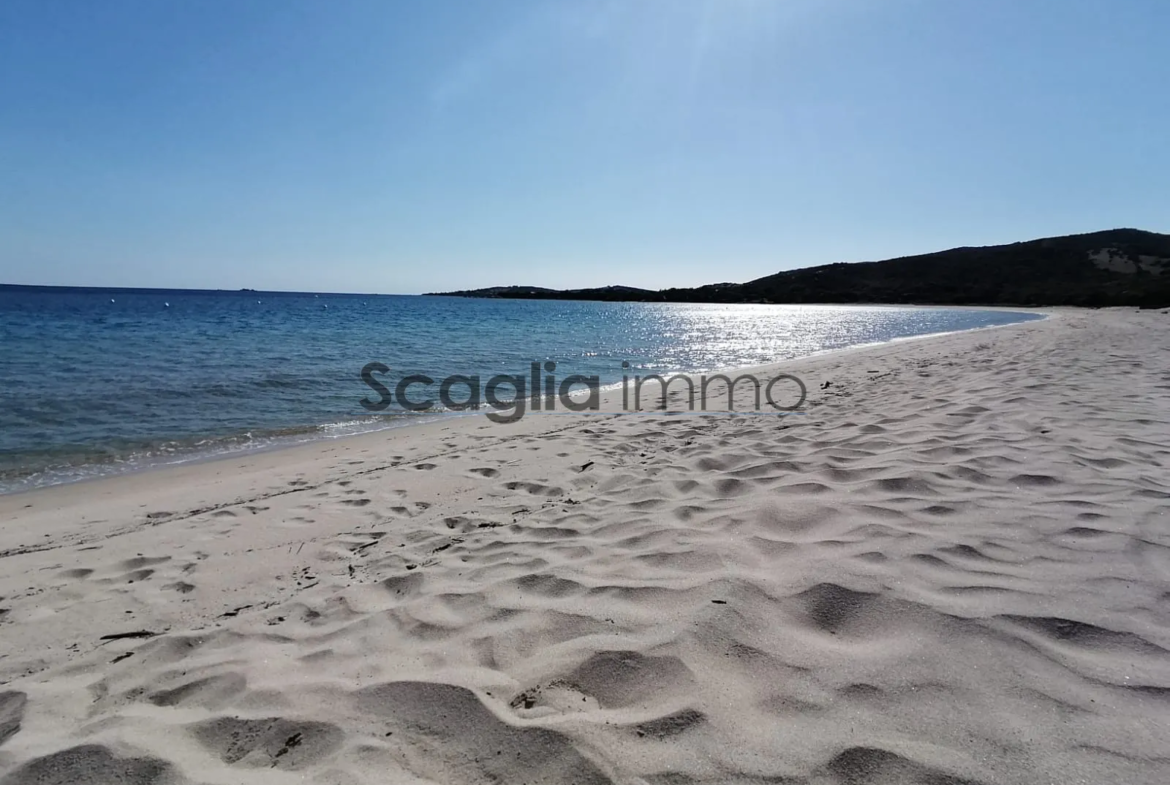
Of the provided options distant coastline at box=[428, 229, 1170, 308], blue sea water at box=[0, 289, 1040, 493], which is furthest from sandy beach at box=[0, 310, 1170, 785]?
distant coastline at box=[428, 229, 1170, 308]

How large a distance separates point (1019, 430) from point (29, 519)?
864 cm

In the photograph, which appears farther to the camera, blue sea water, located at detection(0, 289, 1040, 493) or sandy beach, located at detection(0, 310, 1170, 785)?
blue sea water, located at detection(0, 289, 1040, 493)

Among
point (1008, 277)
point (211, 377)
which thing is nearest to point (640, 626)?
point (211, 377)

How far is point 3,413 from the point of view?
8.72 metres

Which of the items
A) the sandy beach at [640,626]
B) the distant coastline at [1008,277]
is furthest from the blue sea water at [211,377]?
the distant coastline at [1008,277]

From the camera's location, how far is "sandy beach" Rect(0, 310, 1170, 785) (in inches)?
63.8

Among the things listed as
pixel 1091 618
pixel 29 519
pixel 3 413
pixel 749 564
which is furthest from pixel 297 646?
pixel 3 413

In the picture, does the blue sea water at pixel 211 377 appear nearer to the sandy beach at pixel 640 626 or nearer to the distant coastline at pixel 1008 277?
the sandy beach at pixel 640 626

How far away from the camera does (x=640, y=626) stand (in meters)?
2.22

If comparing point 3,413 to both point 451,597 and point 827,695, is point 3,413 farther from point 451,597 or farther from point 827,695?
point 827,695

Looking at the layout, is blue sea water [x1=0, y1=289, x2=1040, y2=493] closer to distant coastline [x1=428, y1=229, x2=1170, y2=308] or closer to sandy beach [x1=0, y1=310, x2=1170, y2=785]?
sandy beach [x1=0, y1=310, x2=1170, y2=785]

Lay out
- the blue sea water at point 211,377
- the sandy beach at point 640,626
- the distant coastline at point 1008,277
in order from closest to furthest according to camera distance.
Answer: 1. the sandy beach at point 640,626
2. the blue sea water at point 211,377
3. the distant coastline at point 1008,277

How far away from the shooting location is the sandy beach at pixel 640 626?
1.62m

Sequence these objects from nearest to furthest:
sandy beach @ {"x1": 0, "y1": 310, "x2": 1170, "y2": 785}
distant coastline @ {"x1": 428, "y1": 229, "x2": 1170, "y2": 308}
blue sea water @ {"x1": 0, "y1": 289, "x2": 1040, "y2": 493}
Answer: sandy beach @ {"x1": 0, "y1": 310, "x2": 1170, "y2": 785}, blue sea water @ {"x1": 0, "y1": 289, "x2": 1040, "y2": 493}, distant coastline @ {"x1": 428, "y1": 229, "x2": 1170, "y2": 308}
